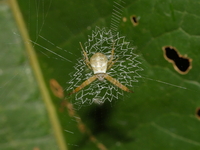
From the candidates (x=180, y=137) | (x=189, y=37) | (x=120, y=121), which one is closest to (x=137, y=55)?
(x=189, y=37)

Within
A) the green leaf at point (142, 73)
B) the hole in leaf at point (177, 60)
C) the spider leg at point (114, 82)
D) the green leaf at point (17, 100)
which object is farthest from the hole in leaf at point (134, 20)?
the green leaf at point (17, 100)

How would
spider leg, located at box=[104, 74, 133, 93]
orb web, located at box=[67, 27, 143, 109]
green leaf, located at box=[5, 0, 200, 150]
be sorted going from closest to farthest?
green leaf, located at box=[5, 0, 200, 150], orb web, located at box=[67, 27, 143, 109], spider leg, located at box=[104, 74, 133, 93]

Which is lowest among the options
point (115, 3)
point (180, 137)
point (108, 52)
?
point (180, 137)

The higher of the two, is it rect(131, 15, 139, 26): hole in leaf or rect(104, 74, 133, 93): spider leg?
rect(131, 15, 139, 26): hole in leaf

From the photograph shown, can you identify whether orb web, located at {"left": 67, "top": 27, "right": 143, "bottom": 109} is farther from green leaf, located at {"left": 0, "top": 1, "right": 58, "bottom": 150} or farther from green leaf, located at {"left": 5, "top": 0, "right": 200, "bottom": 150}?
green leaf, located at {"left": 0, "top": 1, "right": 58, "bottom": 150}

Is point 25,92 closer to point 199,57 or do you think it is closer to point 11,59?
point 11,59

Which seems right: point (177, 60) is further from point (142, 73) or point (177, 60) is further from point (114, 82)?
point (114, 82)

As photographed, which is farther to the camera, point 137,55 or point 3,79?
point 3,79

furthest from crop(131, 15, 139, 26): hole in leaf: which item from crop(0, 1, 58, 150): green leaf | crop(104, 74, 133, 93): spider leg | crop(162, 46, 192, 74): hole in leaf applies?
crop(0, 1, 58, 150): green leaf
